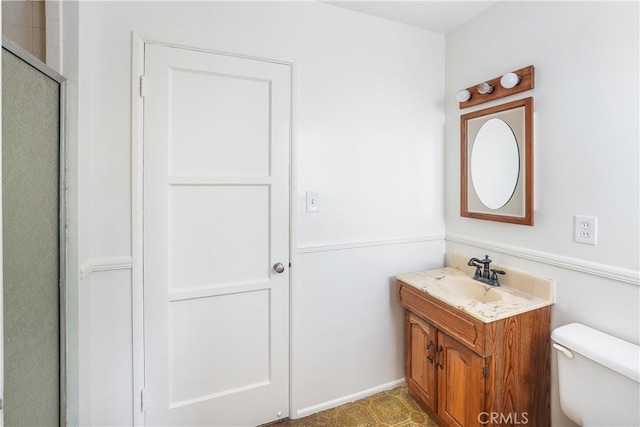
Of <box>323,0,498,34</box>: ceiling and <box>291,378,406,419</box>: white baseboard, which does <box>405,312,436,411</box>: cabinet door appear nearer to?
<box>291,378,406,419</box>: white baseboard

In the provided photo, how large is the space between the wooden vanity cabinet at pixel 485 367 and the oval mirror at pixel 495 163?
0.65 m

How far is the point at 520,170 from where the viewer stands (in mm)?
1722

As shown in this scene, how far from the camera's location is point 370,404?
199 cm

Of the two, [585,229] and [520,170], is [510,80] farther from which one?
[585,229]

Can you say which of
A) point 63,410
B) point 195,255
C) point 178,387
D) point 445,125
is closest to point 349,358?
point 178,387

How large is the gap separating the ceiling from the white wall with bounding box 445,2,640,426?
0.12 m

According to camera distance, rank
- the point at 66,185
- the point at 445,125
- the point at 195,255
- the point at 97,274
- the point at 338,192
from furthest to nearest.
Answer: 1. the point at 445,125
2. the point at 338,192
3. the point at 195,255
4. the point at 97,274
5. the point at 66,185

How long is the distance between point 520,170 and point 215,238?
5.38 ft

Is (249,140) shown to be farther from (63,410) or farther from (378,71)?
(63,410)

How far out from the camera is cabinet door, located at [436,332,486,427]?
1.50 m

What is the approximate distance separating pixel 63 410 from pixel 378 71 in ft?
7.53

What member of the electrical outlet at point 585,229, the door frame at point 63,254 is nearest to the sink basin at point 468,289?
the electrical outlet at point 585,229

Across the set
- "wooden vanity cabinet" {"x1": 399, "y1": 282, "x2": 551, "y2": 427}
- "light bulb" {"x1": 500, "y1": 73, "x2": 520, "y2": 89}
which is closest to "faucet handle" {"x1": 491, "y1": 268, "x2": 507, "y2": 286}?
"wooden vanity cabinet" {"x1": 399, "y1": 282, "x2": 551, "y2": 427}

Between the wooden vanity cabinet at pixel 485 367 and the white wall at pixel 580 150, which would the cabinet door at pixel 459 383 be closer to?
the wooden vanity cabinet at pixel 485 367
